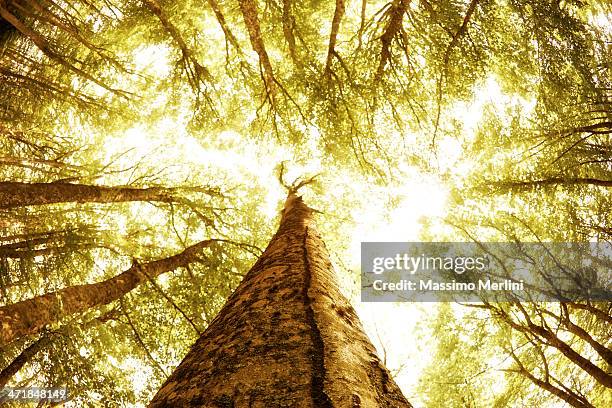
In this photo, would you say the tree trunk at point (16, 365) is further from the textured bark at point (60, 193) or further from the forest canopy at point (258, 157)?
the textured bark at point (60, 193)

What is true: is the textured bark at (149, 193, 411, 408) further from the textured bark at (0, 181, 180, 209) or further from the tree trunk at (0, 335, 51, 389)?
the tree trunk at (0, 335, 51, 389)

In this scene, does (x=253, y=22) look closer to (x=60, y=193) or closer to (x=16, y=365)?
(x=60, y=193)

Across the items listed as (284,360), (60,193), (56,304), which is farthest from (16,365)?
(284,360)

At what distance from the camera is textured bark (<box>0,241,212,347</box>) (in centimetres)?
332

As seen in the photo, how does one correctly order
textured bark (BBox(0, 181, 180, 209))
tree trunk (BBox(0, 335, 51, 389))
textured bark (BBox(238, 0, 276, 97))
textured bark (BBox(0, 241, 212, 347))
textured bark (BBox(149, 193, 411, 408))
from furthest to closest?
tree trunk (BBox(0, 335, 51, 389)) → textured bark (BBox(238, 0, 276, 97)) → textured bark (BBox(0, 181, 180, 209)) → textured bark (BBox(0, 241, 212, 347)) → textured bark (BBox(149, 193, 411, 408))

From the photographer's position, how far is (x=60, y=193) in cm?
423

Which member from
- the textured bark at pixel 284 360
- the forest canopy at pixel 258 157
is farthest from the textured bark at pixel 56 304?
the textured bark at pixel 284 360

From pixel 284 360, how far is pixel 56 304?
3.73m

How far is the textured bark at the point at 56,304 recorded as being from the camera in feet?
10.9

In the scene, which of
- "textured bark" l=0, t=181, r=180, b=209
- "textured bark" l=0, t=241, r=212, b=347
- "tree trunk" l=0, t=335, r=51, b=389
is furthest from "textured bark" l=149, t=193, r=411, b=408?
"tree trunk" l=0, t=335, r=51, b=389

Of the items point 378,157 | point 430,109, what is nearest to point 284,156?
point 378,157

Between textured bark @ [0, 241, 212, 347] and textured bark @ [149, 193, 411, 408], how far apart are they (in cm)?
282

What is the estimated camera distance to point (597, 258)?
20.2 feet

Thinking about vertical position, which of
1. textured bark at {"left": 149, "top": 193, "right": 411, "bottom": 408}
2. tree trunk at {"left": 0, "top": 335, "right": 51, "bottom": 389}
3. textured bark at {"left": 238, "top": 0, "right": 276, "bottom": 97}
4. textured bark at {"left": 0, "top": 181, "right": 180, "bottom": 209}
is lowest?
textured bark at {"left": 149, "top": 193, "right": 411, "bottom": 408}
